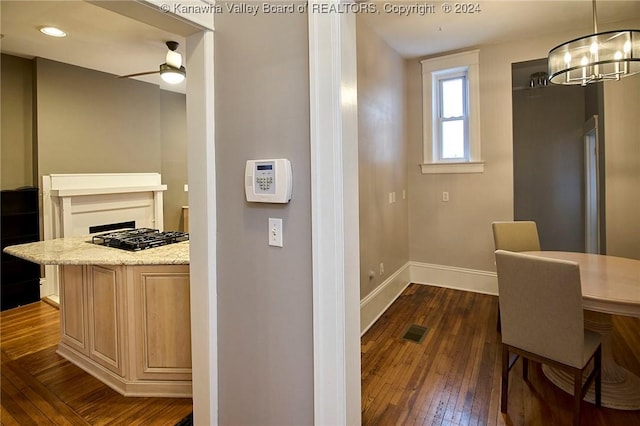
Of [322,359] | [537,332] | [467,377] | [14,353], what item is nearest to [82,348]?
[14,353]

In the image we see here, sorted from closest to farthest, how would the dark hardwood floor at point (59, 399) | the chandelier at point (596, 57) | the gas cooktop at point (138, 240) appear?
the chandelier at point (596, 57), the dark hardwood floor at point (59, 399), the gas cooktop at point (138, 240)

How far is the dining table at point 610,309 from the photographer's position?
1774mm

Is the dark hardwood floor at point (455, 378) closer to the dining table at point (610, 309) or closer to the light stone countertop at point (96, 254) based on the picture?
the dining table at point (610, 309)

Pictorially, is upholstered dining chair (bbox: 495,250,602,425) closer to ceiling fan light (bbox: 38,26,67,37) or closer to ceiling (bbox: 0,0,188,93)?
ceiling (bbox: 0,0,188,93)

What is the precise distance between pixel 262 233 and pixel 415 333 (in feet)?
7.02

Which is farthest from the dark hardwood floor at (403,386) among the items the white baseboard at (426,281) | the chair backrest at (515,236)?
the chair backrest at (515,236)

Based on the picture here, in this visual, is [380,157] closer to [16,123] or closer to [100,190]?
[100,190]

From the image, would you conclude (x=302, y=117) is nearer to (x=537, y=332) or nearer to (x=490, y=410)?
(x=537, y=332)

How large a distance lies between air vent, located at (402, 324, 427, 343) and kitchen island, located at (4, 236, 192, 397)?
1744mm

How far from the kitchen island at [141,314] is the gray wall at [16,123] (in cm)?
219

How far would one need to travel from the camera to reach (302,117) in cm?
133

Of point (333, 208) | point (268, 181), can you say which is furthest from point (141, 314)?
point (333, 208)

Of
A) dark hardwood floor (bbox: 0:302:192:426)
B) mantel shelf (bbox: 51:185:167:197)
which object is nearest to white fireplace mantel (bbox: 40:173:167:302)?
mantel shelf (bbox: 51:185:167:197)

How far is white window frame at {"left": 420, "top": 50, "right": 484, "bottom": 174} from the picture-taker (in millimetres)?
3943
